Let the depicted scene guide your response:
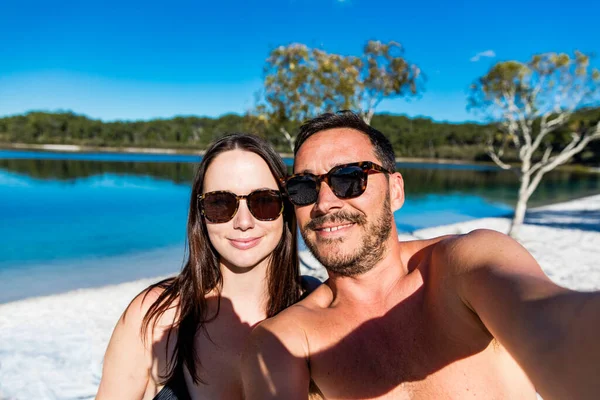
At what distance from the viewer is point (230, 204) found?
1.95 metres

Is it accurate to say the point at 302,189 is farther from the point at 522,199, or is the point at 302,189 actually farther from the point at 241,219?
the point at 522,199

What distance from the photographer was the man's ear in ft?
6.29

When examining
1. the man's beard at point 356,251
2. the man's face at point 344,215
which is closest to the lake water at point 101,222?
the man's face at point 344,215

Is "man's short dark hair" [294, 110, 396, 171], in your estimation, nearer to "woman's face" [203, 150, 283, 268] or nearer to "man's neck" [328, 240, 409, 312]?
"woman's face" [203, 150, 283, 268]

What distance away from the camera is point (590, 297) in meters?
0.73

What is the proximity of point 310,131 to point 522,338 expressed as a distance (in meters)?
1.26

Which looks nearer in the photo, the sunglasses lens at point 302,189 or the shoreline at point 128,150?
the sunglasses lens at point 302,189

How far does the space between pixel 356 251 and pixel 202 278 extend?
81 cm

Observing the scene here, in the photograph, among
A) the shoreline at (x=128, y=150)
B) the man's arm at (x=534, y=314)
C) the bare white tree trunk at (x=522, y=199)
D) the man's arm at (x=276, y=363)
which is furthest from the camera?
the shoreline at (x=128, y=150)

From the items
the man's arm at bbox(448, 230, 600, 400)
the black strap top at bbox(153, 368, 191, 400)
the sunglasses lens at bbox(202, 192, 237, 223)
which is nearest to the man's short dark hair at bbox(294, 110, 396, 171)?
the sunglasses lens at bbox(202, 192, 237, 223)

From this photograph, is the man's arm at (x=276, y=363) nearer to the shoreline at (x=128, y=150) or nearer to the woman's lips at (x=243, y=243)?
the woman's lips at (x=243, y=243)

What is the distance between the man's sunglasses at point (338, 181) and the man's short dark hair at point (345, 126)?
0.11 m

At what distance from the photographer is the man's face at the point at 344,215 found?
1702 millimetres

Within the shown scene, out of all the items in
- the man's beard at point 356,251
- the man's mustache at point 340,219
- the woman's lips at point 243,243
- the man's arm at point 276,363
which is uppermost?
the man's mustache at point 340,219
